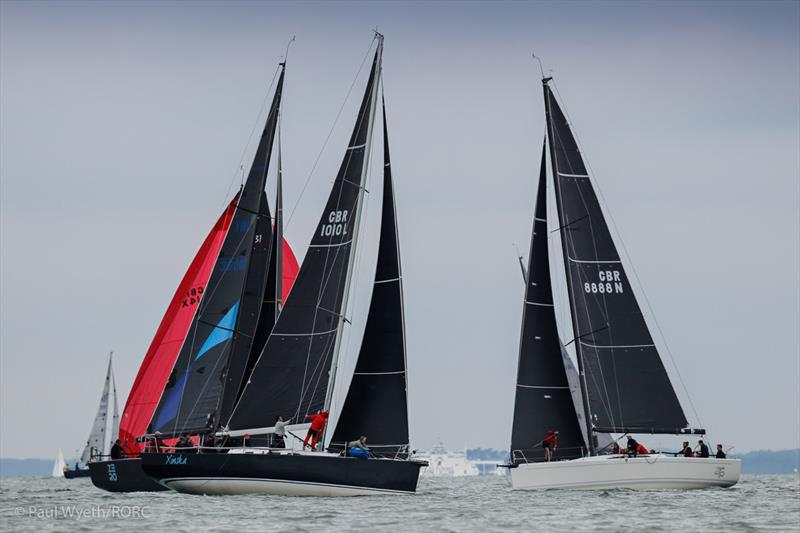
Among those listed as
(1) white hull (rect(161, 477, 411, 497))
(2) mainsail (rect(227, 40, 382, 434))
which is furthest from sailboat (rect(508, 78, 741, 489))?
(2) mainsail (rect(227, 40, 382, 434))

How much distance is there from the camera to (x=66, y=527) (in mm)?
25359

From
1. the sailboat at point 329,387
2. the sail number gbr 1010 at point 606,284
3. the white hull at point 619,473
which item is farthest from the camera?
the sail number gbr 1010 at point 606,284

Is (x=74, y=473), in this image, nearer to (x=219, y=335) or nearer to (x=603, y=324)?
(x=219, y=335)

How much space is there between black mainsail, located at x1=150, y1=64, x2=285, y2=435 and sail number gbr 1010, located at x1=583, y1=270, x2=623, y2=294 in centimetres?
1039

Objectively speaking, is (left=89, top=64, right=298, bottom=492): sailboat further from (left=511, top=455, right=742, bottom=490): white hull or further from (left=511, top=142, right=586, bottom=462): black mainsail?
(left=511, top=455, right=742, bottom=490): white hull

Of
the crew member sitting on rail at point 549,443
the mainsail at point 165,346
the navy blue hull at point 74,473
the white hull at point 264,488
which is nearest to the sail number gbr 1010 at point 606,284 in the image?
the crew member sitting on rail at point 549,443

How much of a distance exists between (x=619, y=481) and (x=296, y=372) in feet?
31.9

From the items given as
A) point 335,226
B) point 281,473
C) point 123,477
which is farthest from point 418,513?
point 123,477

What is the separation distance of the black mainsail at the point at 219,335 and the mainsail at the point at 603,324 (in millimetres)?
9535

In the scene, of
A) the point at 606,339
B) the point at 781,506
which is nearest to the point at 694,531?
the point at 781,506

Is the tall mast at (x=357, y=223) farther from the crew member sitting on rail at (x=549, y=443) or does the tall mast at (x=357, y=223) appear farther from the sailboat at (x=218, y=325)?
the crew member sitting on rail at (x=549, y=443)

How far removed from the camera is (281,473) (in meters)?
31.7

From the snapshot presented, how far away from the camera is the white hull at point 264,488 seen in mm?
31828

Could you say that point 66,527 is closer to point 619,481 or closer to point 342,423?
point 342,423
